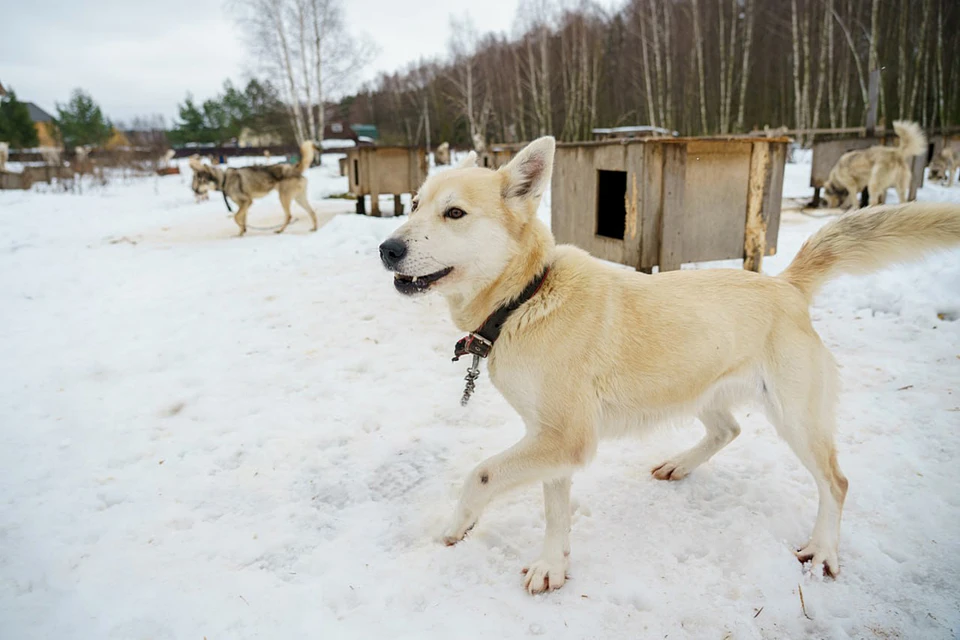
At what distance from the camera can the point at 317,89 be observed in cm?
2536

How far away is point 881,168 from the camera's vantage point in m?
9.73

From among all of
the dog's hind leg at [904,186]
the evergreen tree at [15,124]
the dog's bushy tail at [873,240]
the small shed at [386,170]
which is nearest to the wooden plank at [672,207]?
the dog's bushy tail at [873,240]

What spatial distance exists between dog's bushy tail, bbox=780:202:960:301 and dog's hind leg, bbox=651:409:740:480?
74 cm

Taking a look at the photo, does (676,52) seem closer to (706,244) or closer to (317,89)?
(317,89)

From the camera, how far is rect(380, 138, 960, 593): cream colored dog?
2.04 metres

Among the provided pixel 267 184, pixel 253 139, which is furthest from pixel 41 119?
pixel 267 184

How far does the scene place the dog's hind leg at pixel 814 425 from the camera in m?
2.12

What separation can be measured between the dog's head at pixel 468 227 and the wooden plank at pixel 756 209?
386 centimetres

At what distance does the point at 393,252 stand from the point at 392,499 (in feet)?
4.25

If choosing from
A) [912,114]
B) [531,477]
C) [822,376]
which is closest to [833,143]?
[822,376]

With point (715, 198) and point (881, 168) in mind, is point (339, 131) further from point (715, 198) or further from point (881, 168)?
point (715, 198)

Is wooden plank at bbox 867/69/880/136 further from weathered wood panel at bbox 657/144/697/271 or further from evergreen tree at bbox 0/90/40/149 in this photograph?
evergreen tree at bbox 0/90/40/149

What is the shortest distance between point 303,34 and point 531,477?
28.0m

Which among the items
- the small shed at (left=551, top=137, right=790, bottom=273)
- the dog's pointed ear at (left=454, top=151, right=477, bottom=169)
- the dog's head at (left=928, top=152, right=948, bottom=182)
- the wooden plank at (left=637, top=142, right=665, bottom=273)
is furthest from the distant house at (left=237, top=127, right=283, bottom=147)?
the dog's pointed ear at (left=454, top=151, right=477, bottom=169)
